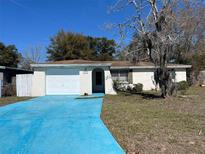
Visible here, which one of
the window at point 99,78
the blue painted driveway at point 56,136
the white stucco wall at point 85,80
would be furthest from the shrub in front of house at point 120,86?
the blue painted driveway at point 56,136

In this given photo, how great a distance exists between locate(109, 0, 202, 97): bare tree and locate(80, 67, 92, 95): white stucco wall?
4.82 m

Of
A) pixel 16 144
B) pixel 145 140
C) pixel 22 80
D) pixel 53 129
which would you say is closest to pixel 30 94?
pixel 22 80

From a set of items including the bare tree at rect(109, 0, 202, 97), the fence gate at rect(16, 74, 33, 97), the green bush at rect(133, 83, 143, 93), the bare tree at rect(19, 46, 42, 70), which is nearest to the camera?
the bare tree at rect(109, 0, 202, 97)

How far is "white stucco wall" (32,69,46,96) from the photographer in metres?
18.6

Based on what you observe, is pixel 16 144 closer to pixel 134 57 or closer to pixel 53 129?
pixel 53 129

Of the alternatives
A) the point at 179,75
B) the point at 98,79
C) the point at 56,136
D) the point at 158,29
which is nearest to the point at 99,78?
the point at 98,79

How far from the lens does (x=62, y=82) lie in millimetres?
19359

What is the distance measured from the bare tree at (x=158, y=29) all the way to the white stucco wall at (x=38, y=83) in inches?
316

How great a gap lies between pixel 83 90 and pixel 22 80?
521 centimetres

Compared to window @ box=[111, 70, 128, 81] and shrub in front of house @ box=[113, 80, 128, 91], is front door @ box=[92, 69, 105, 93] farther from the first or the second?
shrub in front of house @ box=[113, 80, 128, 91]

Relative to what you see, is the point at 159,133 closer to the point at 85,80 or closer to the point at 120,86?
the point at 85,80

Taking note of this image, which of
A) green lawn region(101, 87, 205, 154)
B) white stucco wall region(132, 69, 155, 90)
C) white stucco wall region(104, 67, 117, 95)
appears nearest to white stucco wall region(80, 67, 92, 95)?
white stucco wall region(104, 67, 117, 95)

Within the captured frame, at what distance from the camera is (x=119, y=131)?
21.5 ft

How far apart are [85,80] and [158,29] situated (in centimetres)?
763
